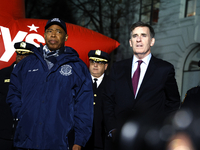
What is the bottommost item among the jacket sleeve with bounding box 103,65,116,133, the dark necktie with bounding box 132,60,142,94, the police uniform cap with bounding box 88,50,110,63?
the jacket sleeve with bounding box 103,65,116,133

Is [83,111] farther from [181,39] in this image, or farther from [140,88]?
[181,39]

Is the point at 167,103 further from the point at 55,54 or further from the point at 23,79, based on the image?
the point at 23,79

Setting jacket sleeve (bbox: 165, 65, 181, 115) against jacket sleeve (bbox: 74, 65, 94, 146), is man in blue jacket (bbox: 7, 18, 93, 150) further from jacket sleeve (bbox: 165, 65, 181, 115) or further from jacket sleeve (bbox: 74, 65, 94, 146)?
jacket sleeve (bbox: 165, 65, 181, 115)

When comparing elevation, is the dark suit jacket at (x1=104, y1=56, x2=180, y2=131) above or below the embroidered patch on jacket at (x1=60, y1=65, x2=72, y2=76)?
below

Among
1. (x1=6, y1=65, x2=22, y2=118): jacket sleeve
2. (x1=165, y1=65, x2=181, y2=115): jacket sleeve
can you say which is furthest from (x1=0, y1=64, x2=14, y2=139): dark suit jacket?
(x1=165, y1=65, x2=181, y2=115): jacket sleeve

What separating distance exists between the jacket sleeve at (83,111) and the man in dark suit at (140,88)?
0.43 meters

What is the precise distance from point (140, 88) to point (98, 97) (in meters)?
1.75

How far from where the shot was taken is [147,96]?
2836mm

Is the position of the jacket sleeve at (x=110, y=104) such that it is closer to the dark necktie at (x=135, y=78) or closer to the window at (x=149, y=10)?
the dark necktie at (x=135, y=78)

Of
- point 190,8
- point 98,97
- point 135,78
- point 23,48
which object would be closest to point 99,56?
point 98,97

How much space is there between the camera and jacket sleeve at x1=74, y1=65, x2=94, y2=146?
2.51 metres

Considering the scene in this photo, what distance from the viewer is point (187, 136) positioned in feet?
8.63

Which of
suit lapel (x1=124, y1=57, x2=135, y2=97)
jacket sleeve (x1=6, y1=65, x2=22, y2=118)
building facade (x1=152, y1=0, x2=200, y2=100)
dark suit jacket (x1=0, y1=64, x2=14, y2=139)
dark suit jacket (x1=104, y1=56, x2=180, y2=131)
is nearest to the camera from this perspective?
jacket sleeve (x1=6, y1=65, x2=22, y2=118)

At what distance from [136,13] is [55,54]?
12734mm
